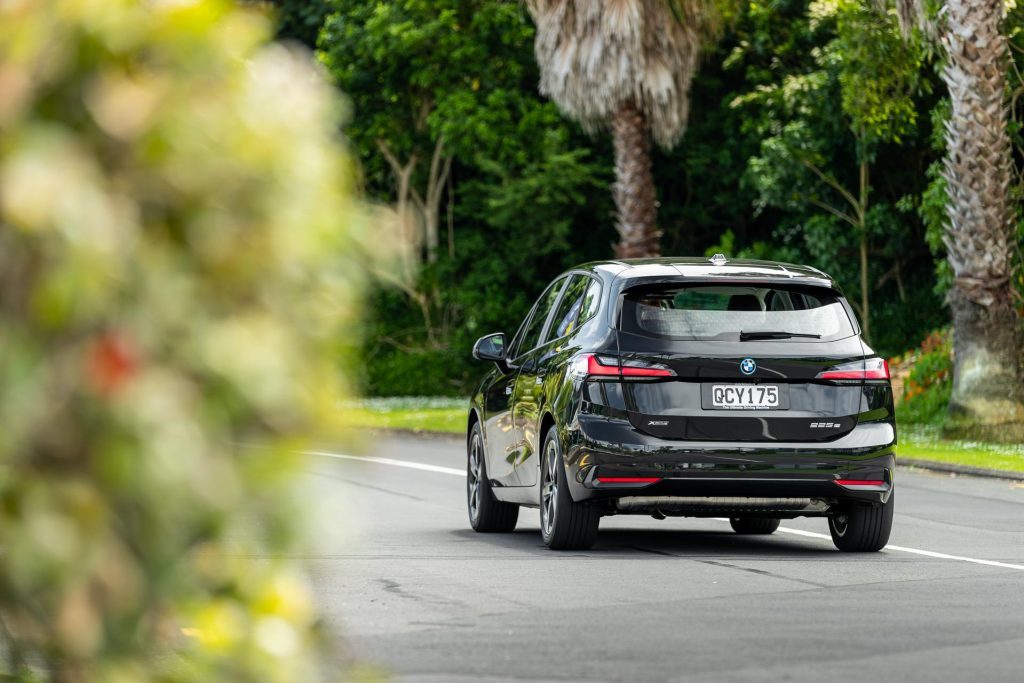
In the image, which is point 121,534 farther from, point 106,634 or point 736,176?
point 736,176

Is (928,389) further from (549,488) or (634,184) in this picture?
(549,488)

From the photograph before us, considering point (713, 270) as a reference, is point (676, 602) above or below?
below

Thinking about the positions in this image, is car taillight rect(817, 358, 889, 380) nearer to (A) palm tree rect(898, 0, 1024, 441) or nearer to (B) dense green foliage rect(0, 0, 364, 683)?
(B) dense green foliage rect(0, 0, 364, 683)

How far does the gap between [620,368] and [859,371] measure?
1455mm

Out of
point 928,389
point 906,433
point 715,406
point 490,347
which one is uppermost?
point 490,347

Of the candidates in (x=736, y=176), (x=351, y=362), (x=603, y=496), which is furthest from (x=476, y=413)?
(x=736, y=176)

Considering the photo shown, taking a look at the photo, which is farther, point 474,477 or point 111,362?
point 474,477

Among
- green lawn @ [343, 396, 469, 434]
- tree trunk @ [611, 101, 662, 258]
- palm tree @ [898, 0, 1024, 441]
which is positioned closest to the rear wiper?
green lawn @ [343, 396, 469, 434]

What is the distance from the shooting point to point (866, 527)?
12.0m

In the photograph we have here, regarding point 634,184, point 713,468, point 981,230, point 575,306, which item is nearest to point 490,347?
point 575,306

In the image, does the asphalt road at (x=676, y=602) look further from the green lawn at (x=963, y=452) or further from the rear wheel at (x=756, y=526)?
the green lawn at (x=963, y=452)

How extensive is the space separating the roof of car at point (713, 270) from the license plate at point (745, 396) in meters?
0.72

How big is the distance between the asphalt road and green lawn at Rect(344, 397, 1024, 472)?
1.59 m

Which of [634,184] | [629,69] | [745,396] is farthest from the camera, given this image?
[634,184]
